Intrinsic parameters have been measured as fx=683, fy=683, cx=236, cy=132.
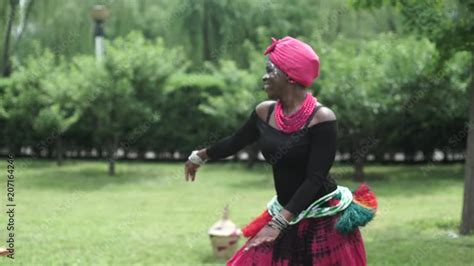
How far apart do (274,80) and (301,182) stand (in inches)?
21.3

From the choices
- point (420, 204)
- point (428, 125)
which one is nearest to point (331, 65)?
point (428, 125)

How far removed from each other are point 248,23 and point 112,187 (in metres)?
12.7

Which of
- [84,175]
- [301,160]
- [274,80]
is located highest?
[274,80]

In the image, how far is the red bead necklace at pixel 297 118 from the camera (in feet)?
11.3

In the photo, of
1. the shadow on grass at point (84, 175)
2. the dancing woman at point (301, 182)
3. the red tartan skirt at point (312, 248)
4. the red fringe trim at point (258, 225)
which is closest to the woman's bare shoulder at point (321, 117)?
the dancing woman at point (301, 182)

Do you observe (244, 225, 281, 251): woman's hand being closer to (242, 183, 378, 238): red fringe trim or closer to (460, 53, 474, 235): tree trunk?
(242, 183, 378, 238): red fringe trim

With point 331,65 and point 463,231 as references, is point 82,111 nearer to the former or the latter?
point 331,65

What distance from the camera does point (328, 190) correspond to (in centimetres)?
356

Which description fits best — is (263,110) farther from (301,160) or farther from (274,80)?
(301,160)

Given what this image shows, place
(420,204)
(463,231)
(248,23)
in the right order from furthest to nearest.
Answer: (248,23) → (420,204) → (463,231)

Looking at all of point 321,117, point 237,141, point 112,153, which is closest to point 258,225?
point 237,141

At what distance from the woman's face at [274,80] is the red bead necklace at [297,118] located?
0.13 metres

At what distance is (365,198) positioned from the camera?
373cm

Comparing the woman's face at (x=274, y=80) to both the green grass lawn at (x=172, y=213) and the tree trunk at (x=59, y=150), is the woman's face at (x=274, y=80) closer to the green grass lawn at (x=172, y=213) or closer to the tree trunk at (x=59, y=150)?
the green grass lawn at (x=172, y=213)
